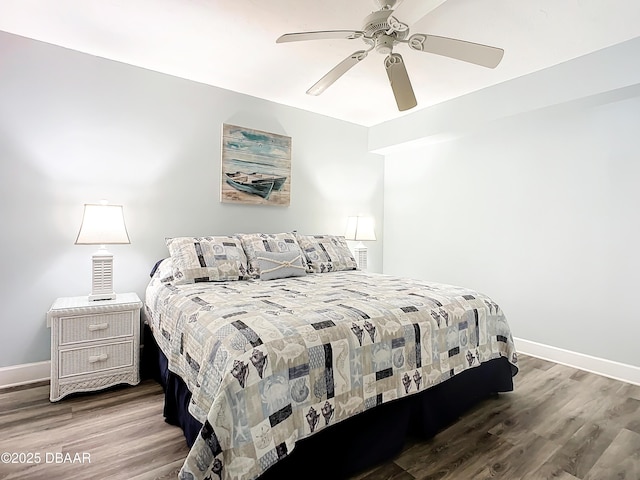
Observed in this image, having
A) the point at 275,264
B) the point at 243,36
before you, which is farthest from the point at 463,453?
the point at 243,36

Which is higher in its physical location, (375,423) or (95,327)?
(95,327)

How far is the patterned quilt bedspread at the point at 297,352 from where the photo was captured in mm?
1213

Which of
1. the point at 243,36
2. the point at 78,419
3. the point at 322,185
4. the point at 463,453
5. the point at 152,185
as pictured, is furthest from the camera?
the point at 322,185

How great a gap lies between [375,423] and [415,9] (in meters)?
2.11

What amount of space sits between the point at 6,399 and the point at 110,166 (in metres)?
1.78

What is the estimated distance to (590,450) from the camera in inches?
70.9

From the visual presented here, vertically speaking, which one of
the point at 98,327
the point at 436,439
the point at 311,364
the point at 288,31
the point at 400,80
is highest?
the point at 288,31

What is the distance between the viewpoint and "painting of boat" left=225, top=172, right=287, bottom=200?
3412 millimetres

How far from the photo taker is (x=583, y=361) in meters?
2.89

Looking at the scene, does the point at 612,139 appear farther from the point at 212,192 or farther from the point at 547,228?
the point at 212,192

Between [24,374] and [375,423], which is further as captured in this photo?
[24,374]

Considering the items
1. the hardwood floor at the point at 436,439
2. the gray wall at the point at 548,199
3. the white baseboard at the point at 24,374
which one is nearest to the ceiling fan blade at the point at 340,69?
the gray wall at the point at 548,199

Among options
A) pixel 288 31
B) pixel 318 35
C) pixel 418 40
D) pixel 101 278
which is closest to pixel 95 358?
pixel 101 278

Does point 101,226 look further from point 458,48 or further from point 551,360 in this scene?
point 551,360
